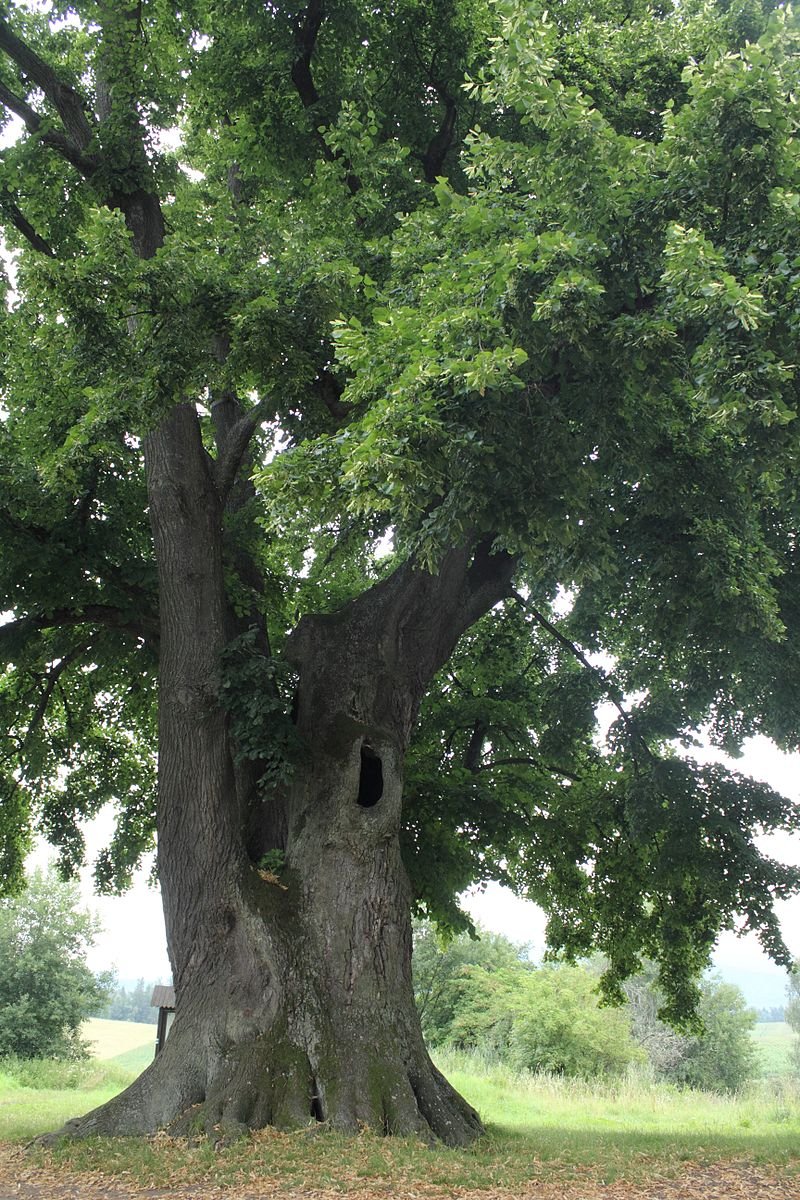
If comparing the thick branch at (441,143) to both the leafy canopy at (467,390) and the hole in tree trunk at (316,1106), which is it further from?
the hole in tree trunk at (316,1106)

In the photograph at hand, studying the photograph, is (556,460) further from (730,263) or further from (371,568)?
(371,568)

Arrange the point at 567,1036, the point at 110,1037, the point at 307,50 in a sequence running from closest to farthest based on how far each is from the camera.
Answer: the point at 307,50, the point at 567,1036, the point at 110,1037

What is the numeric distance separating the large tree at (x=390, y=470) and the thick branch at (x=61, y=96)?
3.2 inches

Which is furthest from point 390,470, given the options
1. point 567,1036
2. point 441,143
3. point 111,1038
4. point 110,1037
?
point 111,1038

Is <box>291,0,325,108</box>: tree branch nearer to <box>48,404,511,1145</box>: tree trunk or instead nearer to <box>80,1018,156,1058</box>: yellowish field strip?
<box>48,404,511,1145</box>: tree trunk

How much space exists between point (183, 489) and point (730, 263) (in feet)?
19.9

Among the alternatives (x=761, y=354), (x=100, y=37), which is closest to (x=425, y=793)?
(x=761, y=354)

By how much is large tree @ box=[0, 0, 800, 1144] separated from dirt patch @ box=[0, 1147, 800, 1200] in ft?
3.67

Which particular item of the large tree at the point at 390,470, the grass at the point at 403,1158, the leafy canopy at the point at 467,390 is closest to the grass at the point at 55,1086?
the leafy canopy at the point at 467,390

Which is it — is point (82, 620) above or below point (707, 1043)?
above

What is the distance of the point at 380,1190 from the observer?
5.49 meters

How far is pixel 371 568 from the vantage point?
16.0 metres

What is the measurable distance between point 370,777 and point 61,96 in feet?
28.5

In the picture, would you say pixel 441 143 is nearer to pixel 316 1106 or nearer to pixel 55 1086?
pixel 316 1106
